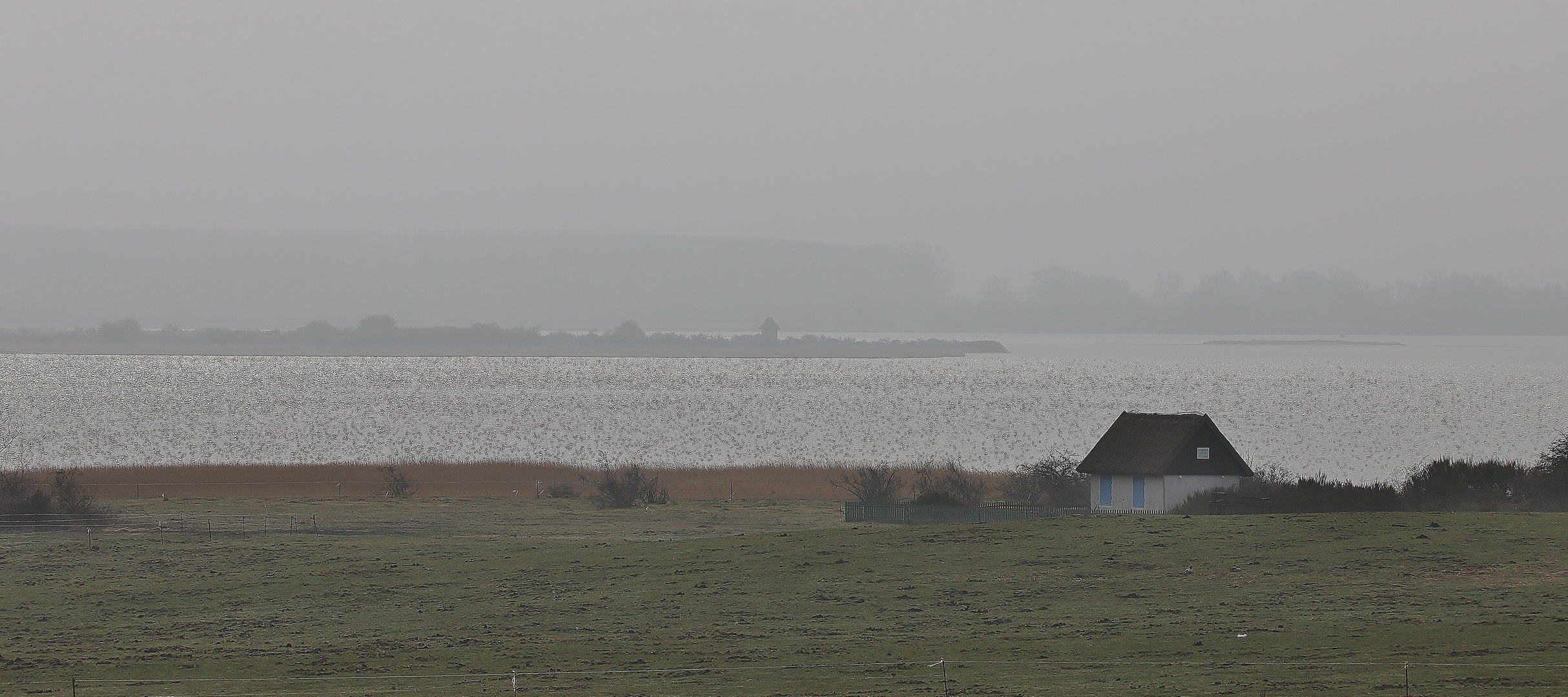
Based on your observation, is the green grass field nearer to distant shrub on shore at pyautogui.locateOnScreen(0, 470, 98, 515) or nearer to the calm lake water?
distant shrub on shore at pyautogui.locateOnScreen(0, 470, 98, 515)

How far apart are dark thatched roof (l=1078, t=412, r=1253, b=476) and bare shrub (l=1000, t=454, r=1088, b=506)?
6.11m

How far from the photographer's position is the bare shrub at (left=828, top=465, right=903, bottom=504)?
2552 inches

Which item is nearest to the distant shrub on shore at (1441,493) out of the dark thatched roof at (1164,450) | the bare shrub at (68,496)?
the dark thatched roof at (1164,450)

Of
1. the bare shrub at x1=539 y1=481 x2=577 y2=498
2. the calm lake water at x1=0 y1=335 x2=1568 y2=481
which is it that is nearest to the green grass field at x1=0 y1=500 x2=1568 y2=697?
the bare shrub at x1=539 y1=481 x2=577 y2=498

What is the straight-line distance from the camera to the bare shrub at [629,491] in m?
64.6

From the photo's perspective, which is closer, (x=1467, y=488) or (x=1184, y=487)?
(x=1184, y=487)

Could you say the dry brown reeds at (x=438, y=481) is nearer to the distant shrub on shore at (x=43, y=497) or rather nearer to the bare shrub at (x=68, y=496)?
the bare shrub at (x=68, y=496)

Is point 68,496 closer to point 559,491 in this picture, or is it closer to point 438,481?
point 438,481

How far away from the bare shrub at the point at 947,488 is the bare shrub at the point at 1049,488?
59.3 inches

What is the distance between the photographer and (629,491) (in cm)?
6562

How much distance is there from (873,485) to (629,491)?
426 inches

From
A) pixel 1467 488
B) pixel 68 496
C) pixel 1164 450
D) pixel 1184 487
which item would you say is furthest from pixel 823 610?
pixel 68 496

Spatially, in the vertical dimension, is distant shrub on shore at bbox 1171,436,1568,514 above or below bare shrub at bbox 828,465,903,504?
above

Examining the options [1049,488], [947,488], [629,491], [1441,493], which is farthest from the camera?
[947,488]
